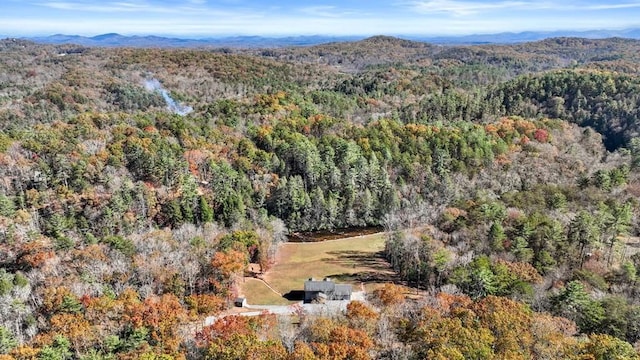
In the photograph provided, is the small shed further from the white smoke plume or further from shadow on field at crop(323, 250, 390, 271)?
the white smoke plume

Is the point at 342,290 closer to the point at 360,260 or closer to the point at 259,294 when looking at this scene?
the point at 259,294

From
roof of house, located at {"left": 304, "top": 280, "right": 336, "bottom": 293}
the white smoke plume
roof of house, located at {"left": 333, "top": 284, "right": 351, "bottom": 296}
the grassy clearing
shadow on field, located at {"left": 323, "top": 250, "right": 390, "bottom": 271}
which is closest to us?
roof of house, located at {"left": 333, "top": 284, "right": 351, "bottom": 296}

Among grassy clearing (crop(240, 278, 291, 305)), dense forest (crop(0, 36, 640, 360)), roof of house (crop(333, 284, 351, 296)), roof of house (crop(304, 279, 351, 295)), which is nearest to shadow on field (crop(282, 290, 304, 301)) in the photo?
grassy clearing (crop(240, 278, 291, 305))

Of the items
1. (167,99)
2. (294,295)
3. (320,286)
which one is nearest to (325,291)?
(320,286)

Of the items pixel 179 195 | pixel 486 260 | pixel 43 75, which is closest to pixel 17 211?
pixel 179 195

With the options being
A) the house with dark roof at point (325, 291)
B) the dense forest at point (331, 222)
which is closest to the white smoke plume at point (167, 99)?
the dense forest at point (331, 222)

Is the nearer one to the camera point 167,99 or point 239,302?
point 239,302

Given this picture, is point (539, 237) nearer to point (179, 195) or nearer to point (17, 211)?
point (179, 195)
